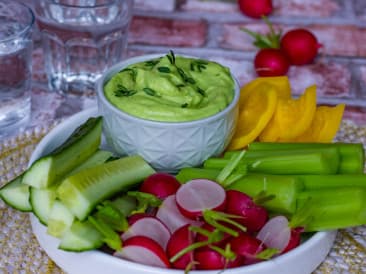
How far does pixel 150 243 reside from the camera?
905mm

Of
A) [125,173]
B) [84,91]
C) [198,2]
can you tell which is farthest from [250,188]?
[198,2]

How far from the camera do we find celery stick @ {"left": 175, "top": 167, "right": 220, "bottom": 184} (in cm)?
110

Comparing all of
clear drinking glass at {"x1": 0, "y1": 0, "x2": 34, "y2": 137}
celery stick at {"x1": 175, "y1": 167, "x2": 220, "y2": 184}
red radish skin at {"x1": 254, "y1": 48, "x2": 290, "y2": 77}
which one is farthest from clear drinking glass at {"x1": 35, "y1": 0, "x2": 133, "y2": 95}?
celery stick at {"x1": 175, "y1": 167, "x2": 220, "y2": 184}

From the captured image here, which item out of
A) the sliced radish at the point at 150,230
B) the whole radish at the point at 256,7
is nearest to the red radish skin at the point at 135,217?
the sliced radish at the point at 150,230

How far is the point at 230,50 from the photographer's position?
5.85 feet

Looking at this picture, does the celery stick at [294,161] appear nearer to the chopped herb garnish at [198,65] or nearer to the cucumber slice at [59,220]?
the chopped herb garnish at [198,65]

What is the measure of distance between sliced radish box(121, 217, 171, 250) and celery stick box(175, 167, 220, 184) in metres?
0.16

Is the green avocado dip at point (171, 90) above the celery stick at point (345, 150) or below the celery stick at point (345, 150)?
above

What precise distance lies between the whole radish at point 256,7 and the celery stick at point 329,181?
36.7 inches

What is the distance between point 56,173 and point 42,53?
794 millimetres

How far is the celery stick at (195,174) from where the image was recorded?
1.10 m

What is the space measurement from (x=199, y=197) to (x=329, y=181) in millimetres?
214

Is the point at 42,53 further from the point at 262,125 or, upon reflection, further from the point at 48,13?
the point at 262,125

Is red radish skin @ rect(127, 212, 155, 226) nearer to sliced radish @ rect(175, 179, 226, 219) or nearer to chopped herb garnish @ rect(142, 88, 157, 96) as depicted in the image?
sliced radish @ rect(175, 179, 226, 219)
